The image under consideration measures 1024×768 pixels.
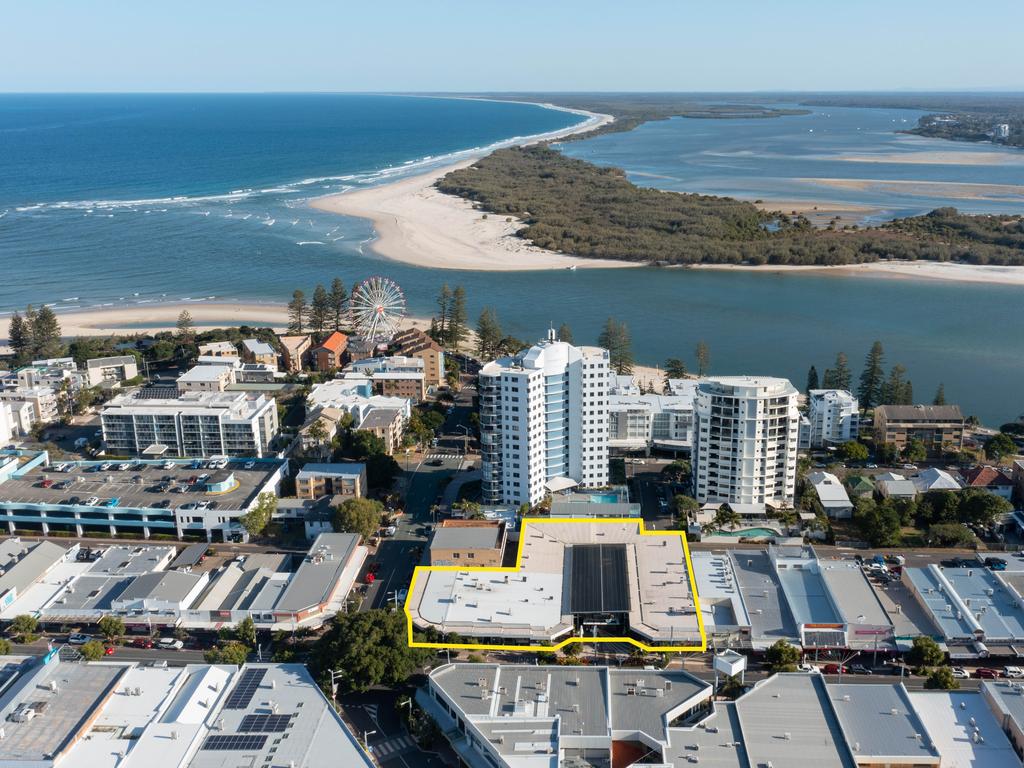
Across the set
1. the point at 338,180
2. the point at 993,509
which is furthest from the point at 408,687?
the point at 338,180

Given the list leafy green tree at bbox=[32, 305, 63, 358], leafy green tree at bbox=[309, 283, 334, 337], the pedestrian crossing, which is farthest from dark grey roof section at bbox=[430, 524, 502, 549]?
leafy green tree at bbox=[32, 305, 63, 358]

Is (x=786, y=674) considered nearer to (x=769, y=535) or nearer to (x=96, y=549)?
(x=769, y=535)

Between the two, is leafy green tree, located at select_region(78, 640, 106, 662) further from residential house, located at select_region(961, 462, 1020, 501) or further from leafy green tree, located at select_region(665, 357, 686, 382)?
leafy green tree, located at select_region(665, 357, 686, 382)

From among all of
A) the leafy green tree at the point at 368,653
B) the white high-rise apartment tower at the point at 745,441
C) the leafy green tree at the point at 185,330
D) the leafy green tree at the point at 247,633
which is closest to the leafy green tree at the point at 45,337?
the leafy green tree at the point at 185,330

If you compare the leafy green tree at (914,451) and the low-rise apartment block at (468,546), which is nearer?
the low-rise apartment block at (468,546)

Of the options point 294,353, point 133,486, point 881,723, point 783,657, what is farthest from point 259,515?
point 881,723

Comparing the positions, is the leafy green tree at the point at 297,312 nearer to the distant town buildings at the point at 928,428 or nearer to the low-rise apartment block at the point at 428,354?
the low-rise apartment block at the point at 428,354
